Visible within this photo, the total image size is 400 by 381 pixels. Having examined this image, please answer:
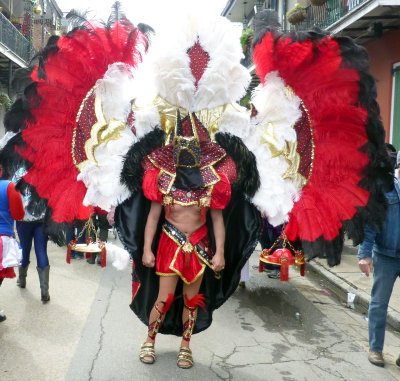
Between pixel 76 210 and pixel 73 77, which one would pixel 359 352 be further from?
pixel 73 77

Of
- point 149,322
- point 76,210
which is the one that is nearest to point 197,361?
point 149,322

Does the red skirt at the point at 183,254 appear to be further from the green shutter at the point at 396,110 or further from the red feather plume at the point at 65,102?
the green shutter at the point at 396,110

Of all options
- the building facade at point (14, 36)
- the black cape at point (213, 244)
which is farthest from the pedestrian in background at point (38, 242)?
the building facade at point (14, 36)

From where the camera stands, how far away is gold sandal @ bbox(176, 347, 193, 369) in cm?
346

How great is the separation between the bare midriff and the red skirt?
4 cm

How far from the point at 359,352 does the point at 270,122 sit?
7.82ft

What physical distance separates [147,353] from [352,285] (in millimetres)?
3721

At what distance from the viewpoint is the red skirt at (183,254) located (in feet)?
10.8

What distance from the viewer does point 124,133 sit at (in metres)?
3.19

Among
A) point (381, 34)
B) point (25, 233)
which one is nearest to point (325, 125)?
point (25, 233)

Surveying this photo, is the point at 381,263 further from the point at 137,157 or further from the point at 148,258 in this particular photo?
the point at 137,157

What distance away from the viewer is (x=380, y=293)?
3613 mm

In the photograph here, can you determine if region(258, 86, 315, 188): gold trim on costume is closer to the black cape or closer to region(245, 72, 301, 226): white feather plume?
region(245, 72, 301, 226): white feather plume

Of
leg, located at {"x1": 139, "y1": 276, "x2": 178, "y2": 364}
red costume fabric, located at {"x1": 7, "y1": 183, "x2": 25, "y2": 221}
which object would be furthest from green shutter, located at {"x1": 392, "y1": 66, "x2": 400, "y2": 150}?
red costume fabric, located at {"x1": 7, "y1": 183, "x2": 25, "y2": 221}
